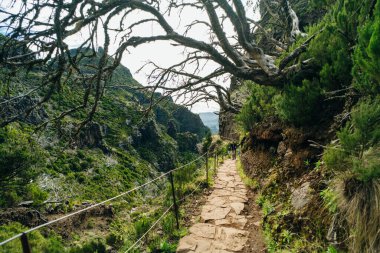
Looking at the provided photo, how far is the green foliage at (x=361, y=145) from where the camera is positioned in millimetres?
3070

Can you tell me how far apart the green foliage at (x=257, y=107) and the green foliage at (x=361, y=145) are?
18.8ft

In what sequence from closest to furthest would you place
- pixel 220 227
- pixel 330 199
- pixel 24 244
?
pixel 24 244 < pixel 330 199 < pixel 220 227

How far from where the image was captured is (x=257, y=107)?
1109cm

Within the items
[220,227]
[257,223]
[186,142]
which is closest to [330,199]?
[257,223]

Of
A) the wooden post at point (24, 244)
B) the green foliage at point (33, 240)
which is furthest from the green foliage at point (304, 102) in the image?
the wooden post at point (24, 244)

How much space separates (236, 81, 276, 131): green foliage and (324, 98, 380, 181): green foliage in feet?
18.8

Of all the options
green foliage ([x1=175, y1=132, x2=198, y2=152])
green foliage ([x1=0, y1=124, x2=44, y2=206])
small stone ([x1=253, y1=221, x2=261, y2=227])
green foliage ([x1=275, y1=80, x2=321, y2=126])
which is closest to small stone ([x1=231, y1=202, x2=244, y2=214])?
small stone ([x1=253, y1=221, x2=261, y2=227])

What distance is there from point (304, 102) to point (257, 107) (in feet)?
17.5

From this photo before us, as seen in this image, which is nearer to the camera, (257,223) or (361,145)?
(361,145)

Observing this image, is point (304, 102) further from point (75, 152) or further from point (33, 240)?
point (75, 152)

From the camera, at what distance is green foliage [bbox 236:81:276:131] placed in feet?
31.5

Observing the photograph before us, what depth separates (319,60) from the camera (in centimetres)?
595

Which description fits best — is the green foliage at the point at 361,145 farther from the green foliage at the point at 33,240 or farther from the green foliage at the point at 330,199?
the green foliage at the point at 33,240

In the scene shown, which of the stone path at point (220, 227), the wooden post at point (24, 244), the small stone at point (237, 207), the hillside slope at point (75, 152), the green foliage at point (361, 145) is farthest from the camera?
the hillside slope at point (75, 152)
